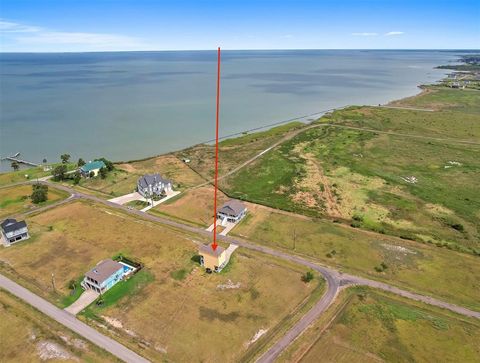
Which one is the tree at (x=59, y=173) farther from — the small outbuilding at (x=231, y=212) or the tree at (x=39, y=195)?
the small outbuilding at (x=231, y=212)

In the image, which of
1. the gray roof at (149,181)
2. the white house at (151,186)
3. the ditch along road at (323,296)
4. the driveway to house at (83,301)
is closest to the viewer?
the ditch along road at (323,296)

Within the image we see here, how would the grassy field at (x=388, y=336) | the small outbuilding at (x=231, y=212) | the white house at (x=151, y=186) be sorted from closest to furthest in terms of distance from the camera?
the grassy field at (x=388, y=336), the small outbuilding at (x=231, y=212), the white house at (x=151, y=186)

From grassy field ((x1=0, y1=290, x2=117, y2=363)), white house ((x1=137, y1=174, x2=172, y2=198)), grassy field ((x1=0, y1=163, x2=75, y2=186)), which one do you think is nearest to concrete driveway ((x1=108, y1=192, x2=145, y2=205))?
white house ((x1=137, y1=174, x2=172, y2=198))

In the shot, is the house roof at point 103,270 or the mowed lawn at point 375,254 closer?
the house roof at point 103,270

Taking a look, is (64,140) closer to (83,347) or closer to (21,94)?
(83,347)

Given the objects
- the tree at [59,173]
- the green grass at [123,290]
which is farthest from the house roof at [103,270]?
the tree at [59,173]

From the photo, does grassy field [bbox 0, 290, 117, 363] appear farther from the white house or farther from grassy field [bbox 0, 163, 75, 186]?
grassy field [bbox 0, 163, 75, 186]

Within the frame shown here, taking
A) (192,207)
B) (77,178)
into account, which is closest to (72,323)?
(192,207)
